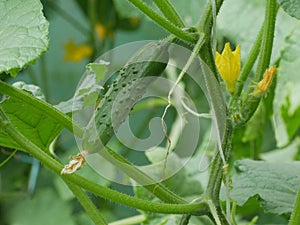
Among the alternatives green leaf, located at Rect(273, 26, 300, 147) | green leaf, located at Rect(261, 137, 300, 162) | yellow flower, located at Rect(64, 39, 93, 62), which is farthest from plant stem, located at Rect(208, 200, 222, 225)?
yellow flower, located at Rect(64, 39, 93, 62)

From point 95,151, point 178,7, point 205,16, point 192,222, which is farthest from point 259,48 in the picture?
point 178,7

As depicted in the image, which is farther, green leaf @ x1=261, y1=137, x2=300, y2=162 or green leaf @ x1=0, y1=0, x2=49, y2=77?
green leaf @ x1=261, y1=137, x2=300, y2=162

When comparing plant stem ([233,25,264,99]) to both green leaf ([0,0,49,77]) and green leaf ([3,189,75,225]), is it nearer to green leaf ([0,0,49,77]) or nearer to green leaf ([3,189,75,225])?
green leaf ([0,0,49,77])

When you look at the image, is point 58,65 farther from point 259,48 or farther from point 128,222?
point 259,48

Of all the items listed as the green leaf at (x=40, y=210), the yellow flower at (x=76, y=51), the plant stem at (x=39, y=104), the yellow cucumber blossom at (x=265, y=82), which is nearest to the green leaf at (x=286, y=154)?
the green leaf at (x=40, y=210)

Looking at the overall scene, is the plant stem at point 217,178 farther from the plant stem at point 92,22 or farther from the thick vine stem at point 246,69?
the plant stem at point 92,22

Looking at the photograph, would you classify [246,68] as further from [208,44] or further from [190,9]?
[190,9]
